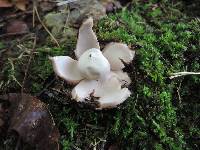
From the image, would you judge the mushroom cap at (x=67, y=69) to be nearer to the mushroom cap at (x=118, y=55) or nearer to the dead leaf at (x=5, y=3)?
the mushroom cap at (x=118, y=55)

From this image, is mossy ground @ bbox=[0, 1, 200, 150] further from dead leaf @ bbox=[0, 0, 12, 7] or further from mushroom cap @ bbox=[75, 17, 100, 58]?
dead leaf @ bbox=[0, 0, 12, 7]

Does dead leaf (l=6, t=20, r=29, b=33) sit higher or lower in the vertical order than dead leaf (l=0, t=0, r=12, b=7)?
lower

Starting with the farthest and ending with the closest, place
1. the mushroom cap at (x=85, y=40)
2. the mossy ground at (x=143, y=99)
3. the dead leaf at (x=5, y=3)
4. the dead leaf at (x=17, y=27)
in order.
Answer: the dead leaf at (x=5, y=3) < the dead leaf at (x=17, y=27) < the mushroom cap at (x=85, y=40) < the mossy ground at (x=143, y=99)

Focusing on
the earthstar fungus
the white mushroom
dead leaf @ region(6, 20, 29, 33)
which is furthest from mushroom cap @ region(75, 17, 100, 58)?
dead leaf @ region(6, 20, 29, 33)

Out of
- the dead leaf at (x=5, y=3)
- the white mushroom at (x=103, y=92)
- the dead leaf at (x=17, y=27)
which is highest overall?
the dead leaf at (x=5, y=3)

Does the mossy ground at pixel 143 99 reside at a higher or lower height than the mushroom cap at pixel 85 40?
lower

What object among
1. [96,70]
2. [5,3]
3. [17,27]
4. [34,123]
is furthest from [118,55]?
[5,3]

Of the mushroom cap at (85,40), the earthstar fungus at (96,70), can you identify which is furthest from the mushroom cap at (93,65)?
the mushroom cap at (85,40)

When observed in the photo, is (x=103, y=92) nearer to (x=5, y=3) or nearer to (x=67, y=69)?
(x=67, y=69)
